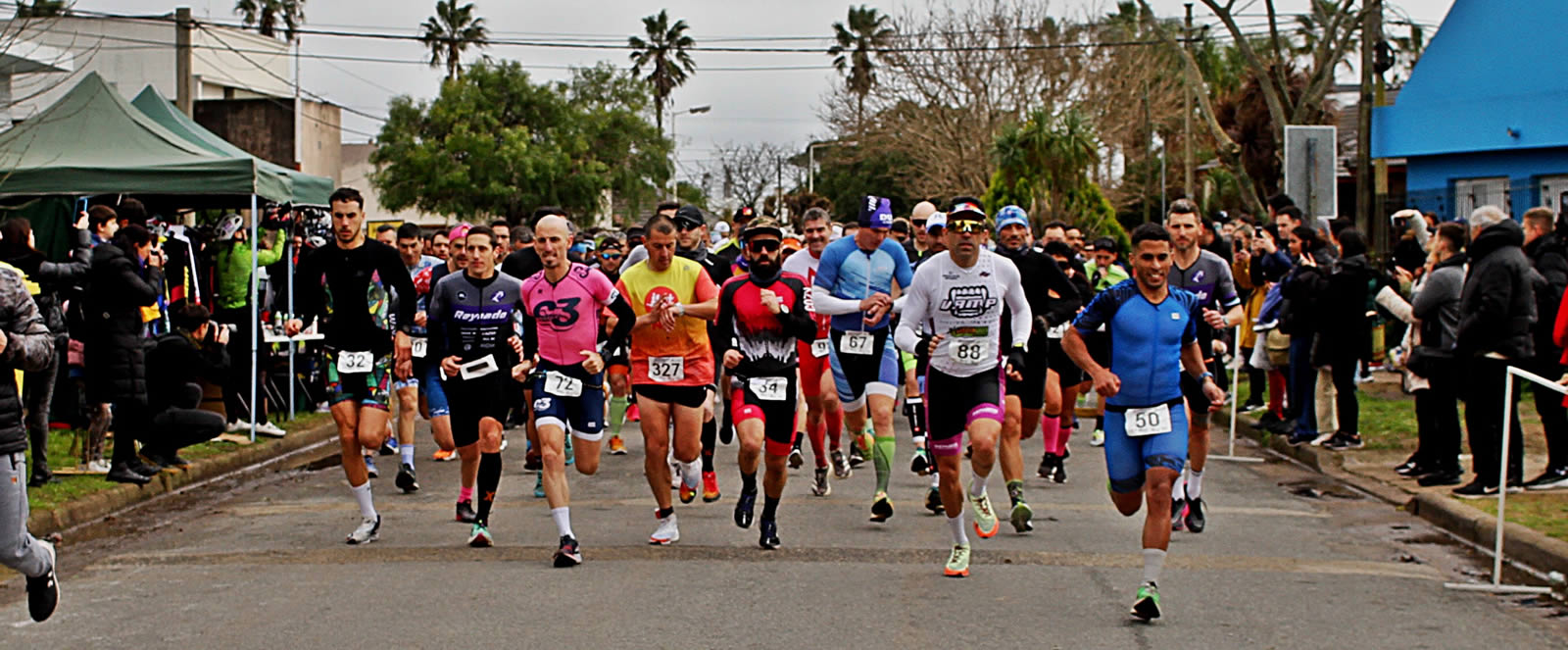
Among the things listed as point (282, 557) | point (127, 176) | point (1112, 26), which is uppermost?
point (1112, 26)

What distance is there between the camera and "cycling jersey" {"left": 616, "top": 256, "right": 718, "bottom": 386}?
31.0 feet

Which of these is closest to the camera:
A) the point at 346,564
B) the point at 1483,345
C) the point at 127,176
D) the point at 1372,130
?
the point at 346,564

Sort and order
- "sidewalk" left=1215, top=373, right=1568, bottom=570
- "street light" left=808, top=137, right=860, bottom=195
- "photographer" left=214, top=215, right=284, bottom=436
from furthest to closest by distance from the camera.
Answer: "street light" left=808, top=137, right=860, bottom=195 < "photographer" left=214, top=215, right=284, bottom=436 < "sidewalk" left=1215, top=373, right=1568, bottom=570

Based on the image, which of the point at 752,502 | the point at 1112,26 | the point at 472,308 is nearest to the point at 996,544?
the point at 752,502

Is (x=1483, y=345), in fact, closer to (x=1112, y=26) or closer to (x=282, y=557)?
(x=282, y=557)

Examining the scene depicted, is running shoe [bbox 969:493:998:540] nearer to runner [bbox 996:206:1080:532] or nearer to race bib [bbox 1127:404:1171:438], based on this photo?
runner [bbox 996:206:1080:532]

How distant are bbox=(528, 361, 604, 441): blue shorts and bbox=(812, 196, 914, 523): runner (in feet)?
6.39

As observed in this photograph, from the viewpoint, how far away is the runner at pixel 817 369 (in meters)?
11.4

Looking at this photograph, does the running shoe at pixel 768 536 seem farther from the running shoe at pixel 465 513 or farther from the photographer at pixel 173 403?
the photographer at pixel 173 403

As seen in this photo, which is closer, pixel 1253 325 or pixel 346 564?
pixel 346 564

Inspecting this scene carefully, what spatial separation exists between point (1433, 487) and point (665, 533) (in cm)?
585

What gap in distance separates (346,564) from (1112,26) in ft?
149

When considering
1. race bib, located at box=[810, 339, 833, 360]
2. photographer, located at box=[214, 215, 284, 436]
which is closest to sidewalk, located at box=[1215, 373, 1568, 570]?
race bib, located at box=[810, 339, 833, 360]

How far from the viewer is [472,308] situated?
31.9 ft
